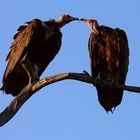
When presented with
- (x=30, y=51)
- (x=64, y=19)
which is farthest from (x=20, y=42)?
(x=64, y=19)

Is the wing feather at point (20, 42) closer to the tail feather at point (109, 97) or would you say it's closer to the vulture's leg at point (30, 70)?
the vulture's leg at point (30, 70)

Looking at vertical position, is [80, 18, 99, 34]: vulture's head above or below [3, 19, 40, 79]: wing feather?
above

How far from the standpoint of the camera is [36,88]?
9766 millimetres

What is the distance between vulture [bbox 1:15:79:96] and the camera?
10820mm

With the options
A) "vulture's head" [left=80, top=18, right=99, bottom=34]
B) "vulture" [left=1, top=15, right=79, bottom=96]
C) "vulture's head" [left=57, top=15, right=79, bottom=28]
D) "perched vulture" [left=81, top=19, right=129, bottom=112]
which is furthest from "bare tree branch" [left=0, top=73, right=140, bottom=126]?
"vulture's head" [left=57, top=15, right=79, bottom=28]

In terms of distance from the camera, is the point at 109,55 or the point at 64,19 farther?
the point at 64,19

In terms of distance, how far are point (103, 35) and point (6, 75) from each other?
2.10 metres

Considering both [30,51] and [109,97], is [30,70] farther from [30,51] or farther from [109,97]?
[109,97]

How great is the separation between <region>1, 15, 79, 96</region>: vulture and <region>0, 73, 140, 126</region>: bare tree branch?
0.40 m

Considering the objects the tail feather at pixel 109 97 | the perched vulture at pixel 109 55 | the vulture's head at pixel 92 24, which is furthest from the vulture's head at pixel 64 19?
the tail feather at pixel 109 97

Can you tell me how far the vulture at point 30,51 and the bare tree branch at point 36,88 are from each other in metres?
0.40

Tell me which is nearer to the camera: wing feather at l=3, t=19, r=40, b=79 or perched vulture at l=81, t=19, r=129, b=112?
wing feather at l=3, t=19, r=40, b=79

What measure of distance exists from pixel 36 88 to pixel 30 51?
5.18 feet

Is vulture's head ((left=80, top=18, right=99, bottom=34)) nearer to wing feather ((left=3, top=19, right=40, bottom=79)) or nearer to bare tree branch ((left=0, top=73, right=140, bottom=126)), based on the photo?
wing feather ((left=3, top=19, right=40, bottom=79))
